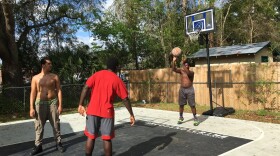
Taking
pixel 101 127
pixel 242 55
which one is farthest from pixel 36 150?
pixel 242 55

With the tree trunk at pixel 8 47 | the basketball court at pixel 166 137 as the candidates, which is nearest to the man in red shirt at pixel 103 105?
the basketball court at pixel 166 137

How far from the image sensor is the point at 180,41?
1917 cm

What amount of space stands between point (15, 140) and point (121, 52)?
41.8ft

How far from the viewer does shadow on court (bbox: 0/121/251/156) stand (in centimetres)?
538

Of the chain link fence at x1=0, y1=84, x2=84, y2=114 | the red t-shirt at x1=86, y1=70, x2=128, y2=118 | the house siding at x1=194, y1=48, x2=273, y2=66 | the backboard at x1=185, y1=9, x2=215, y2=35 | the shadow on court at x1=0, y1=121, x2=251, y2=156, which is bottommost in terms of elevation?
the shadow on court at x1=0, y1=121, x2=251, y2=156

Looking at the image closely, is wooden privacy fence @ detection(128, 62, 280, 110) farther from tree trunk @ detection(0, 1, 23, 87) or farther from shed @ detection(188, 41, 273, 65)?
tree trunk @ detection(0, 1, 23, 87)

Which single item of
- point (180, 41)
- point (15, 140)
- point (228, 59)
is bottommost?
point (15, 140)

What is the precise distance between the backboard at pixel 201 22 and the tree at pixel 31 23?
7902 millimetres

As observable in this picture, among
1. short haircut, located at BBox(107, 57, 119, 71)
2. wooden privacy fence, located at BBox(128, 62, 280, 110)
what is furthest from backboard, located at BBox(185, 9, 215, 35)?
short haircut, located at BBox(107, 57, 119, 71)

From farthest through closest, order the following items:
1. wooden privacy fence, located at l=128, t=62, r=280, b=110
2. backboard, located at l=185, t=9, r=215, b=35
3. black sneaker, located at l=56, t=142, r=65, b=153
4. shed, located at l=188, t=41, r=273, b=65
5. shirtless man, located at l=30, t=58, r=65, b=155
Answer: shed, located at l=188, t=41, r=273, b=65 < wooden privacy fence, located at l=128, t=62, r=280, b=110 < backboard, located at l=185, t=9, r=215, b=35 < black sneaker, located at l=56, t=142, r=65, b=153 < shirtless man, located at l=30, t=58, r=65, b=155

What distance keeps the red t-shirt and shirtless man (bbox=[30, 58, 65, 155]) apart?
1.44 meters

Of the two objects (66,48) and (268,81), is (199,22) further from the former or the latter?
(66,48)

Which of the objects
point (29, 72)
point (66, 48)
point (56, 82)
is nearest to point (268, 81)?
point (56, 82)

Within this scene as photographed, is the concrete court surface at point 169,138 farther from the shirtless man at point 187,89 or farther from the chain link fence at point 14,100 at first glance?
the chain link fence at point 14,100
